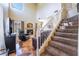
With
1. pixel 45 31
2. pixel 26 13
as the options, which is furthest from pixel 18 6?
pixel 45 31

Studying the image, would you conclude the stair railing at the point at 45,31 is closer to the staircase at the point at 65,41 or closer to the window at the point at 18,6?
the staircase at the point at 65,41

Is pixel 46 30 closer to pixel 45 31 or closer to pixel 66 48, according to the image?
pixel 45 31

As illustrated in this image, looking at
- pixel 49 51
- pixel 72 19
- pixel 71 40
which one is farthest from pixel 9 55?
pixel 72 19

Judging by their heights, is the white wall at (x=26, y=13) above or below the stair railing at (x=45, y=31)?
above

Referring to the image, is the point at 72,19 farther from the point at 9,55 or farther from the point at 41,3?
the point at 9,55

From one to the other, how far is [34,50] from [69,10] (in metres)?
0.61

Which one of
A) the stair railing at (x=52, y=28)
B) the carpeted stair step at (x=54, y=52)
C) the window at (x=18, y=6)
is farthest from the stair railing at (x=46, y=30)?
the window at (x=18, y=6)

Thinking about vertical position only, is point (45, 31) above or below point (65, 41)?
above

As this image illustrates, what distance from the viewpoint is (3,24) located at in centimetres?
127

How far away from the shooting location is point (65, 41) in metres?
1.31

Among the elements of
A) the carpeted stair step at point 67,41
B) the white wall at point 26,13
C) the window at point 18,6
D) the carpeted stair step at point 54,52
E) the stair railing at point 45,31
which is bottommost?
the carpeted stair step at point 54,52

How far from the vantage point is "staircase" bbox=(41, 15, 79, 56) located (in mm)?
1302

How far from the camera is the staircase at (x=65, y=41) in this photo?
51.3 inches

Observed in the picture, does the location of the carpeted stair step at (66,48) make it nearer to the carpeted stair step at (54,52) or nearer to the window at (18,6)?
the carpeted stair step at (54,52)
